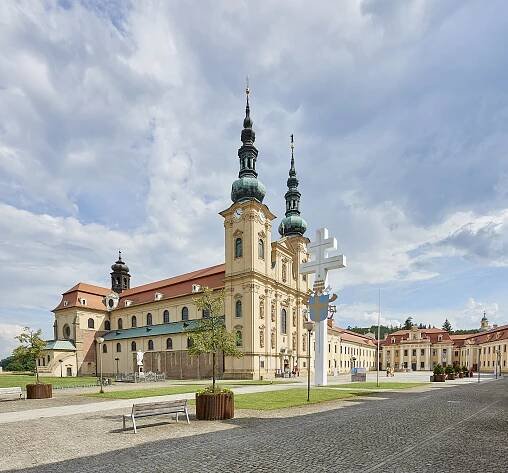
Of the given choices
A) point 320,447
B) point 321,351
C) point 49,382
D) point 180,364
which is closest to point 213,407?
point 320,447

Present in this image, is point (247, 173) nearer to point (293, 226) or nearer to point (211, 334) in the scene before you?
point (293, 226)

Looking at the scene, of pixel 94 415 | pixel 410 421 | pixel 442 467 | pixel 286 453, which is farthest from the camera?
pixel 94 415

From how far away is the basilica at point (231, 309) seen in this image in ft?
172

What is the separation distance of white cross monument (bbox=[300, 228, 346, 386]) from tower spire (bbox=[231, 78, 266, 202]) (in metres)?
19.7

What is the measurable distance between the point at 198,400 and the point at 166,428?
6.26 feet

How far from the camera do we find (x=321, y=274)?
3584 centimetres

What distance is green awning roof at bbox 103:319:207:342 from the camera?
2338 inches

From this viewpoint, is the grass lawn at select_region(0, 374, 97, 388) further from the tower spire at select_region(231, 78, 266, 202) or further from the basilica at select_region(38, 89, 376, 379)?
the tower spire at select_region(231, 78, 266, 202)

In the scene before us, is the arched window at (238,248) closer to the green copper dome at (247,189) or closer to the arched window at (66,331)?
the green copper dome at (247,189)

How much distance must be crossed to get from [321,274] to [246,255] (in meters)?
18.3

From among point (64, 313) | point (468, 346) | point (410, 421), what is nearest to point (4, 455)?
point (410, 421)

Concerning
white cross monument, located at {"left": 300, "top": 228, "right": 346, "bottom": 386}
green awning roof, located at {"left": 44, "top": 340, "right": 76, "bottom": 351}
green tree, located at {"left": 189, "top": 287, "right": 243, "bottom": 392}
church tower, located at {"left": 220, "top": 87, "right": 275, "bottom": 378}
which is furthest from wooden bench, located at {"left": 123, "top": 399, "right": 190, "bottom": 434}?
green awning roof, located at {"left": 44, "top": 340, "right": 76, "bottom": 351}

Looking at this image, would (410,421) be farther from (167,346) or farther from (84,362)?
(84,362)

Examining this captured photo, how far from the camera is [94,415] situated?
17.2 meters
